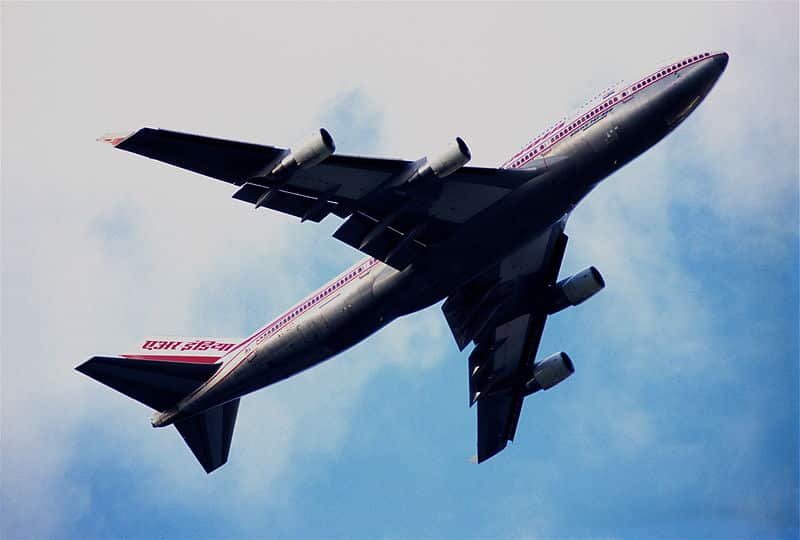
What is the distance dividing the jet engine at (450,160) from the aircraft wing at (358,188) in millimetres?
820

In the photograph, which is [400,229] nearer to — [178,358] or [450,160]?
[450,160]

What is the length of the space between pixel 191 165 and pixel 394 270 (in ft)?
34.7

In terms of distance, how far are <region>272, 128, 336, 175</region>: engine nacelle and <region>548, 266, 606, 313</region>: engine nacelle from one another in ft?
55.9

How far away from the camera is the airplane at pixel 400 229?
133ft

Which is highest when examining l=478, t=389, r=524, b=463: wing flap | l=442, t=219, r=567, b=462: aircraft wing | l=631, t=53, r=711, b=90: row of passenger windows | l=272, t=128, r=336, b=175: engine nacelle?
l=272, t=128, r=336, b=175: engine nacelle

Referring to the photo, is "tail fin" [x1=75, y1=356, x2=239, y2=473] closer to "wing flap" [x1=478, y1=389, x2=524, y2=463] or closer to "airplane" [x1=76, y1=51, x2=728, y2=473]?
"airplane" [x1=76, y1=51, x2=728, y2=473]

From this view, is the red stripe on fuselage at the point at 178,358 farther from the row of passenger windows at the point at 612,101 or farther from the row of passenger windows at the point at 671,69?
the row of passenger windows at the point at 671,69

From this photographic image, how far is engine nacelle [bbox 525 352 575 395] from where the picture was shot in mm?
54500

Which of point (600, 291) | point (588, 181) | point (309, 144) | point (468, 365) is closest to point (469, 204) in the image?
point (588, 181)

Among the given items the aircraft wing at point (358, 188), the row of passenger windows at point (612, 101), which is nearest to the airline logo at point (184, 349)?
the aircraft wing at point (358, 188)

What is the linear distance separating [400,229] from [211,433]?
1607 centimetres

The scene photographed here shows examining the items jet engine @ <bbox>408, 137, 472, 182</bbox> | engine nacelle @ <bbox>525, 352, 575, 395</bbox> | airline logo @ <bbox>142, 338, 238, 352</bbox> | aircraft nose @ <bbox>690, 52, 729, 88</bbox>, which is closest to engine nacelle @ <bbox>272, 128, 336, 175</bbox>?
jet engine @ <bbox>408, 137, 472, 182</bbox>

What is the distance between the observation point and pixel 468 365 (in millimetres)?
55312

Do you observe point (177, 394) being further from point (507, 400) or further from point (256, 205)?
point (507, 400)
